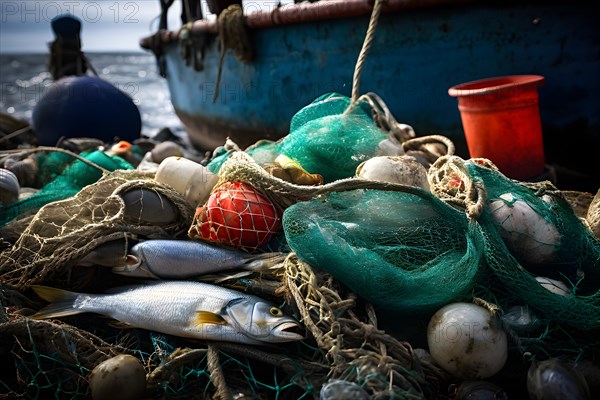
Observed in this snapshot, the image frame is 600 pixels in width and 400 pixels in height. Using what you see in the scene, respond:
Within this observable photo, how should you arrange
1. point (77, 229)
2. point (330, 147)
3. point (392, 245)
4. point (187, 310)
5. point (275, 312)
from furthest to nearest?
point (330, 147)
point (77, 229)
point (392, 245)
point (187, 310)
point (275, 312)

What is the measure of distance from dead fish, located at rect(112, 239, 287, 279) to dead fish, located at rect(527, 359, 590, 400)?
1164 mm

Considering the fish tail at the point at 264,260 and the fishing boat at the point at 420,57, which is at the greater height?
the fishing boat at the point at 420,57

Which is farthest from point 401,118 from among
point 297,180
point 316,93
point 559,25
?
point 297,180

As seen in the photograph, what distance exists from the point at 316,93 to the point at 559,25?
2620 mm

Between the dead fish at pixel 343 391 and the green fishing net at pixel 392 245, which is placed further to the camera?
the green fishing net at pixel 392 245

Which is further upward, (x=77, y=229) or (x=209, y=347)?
(x=77, y=229)

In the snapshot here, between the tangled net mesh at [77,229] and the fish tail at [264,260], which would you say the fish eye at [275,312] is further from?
the tangled net mesh at [77,229]

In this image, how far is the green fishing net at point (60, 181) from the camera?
3.40 metres

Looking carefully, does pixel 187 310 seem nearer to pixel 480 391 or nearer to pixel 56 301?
pixel 56 301

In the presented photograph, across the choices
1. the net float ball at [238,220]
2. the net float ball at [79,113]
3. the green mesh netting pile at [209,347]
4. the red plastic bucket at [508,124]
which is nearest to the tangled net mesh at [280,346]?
the green mesh netting pile at [209,347]

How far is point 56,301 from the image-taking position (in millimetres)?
2547

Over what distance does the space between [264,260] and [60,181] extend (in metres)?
2.05

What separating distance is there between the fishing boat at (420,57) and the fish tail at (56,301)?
3.90m

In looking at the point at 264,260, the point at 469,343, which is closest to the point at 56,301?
the point at 264,260
